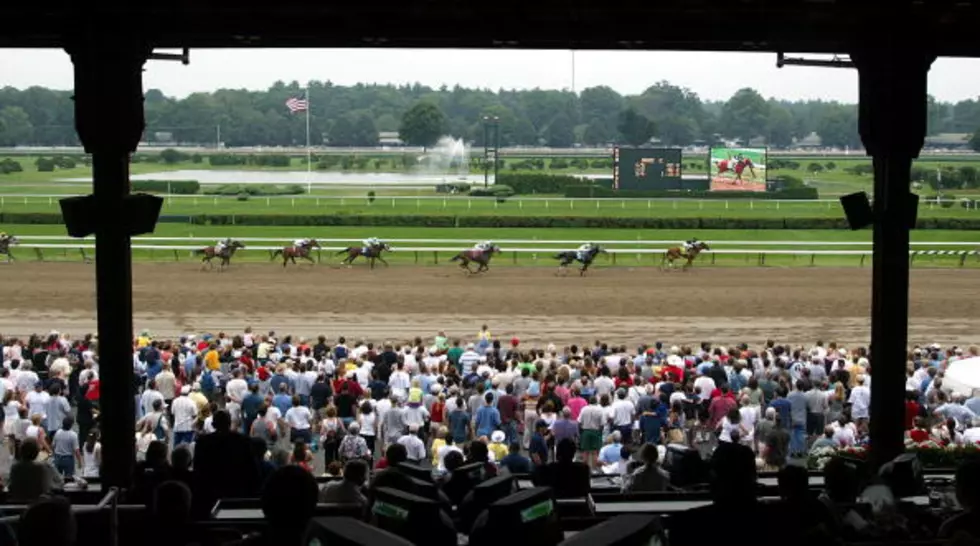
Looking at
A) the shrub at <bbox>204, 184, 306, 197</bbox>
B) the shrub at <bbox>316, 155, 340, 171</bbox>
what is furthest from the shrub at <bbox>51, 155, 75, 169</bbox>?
the shrub at <bbox>204, 184, 306, 197</bbox>

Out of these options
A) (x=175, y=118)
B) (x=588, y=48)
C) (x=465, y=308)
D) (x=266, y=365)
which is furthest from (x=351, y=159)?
(x=588, y=48)

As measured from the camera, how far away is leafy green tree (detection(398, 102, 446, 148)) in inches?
2906

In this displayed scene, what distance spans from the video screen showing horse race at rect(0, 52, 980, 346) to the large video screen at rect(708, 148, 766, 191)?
0.22ft

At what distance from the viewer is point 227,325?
19.0m

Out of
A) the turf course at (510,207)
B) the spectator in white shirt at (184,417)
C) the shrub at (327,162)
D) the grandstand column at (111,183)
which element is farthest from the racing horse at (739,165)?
the grandstand column at (111,183)

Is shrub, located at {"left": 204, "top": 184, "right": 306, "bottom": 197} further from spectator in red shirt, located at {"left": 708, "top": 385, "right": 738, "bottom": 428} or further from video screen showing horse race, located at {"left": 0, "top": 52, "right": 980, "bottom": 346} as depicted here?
spectator in red shirt, located at {"left": 708, "top": 385, "right": 738, "bottom": 428}

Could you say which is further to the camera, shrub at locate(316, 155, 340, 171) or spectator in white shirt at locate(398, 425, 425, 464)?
shrub at locate(316, 155, 340, 171)

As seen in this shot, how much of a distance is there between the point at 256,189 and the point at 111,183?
42.4m

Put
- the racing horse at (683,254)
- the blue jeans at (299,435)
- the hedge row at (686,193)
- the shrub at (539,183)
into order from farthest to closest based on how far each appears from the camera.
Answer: the shrub at (539,183), the hedge row at (686,193), the racing horse at (683,254), the blue jeans at (299,435)

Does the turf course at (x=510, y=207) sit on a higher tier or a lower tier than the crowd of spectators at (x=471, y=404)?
higher

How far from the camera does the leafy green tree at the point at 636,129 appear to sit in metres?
66.6

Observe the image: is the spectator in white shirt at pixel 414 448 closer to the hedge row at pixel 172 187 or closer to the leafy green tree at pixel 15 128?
the hedge row at pixel 172 187

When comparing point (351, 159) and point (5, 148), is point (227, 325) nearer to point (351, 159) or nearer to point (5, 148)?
point (351, 159)

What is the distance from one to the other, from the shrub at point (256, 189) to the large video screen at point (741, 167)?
53.4 ft
